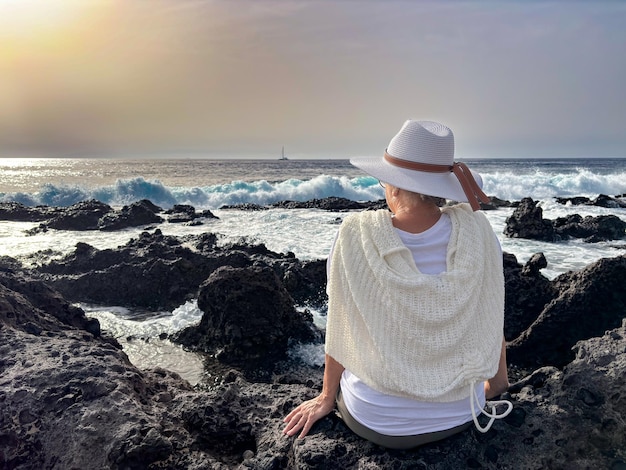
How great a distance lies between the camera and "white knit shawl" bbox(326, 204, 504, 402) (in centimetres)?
200

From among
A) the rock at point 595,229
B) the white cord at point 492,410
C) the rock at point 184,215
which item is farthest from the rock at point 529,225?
the white cord at point 492,410

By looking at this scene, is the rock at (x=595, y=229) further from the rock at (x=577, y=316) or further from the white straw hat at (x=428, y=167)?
the white straw hat at (x=428, y=167)

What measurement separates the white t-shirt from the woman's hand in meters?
0.13

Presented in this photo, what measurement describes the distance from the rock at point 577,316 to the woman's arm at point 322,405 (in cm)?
291

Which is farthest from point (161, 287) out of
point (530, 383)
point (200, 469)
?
point (530, 383)

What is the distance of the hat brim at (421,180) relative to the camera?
6.99 ft

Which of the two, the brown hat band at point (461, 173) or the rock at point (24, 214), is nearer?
the brown hat band at point (461, 173)

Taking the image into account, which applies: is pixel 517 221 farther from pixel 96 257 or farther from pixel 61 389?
pixel 61 389

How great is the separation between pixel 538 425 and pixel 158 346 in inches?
168

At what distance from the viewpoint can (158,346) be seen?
5559mm

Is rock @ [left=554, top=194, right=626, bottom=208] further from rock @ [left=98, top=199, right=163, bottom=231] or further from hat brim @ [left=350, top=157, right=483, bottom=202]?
hat brim @ [left=350, top=157, right=483, bottom=202]

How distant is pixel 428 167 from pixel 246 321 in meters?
3.45

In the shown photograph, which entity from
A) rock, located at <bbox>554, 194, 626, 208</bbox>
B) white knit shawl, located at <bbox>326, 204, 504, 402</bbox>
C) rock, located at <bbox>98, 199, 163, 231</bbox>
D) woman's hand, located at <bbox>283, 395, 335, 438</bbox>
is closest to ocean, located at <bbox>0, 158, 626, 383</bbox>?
rock, located at <bbox>98, 199, 163, 231</bbox>

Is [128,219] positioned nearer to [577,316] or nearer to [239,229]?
[239,229]
